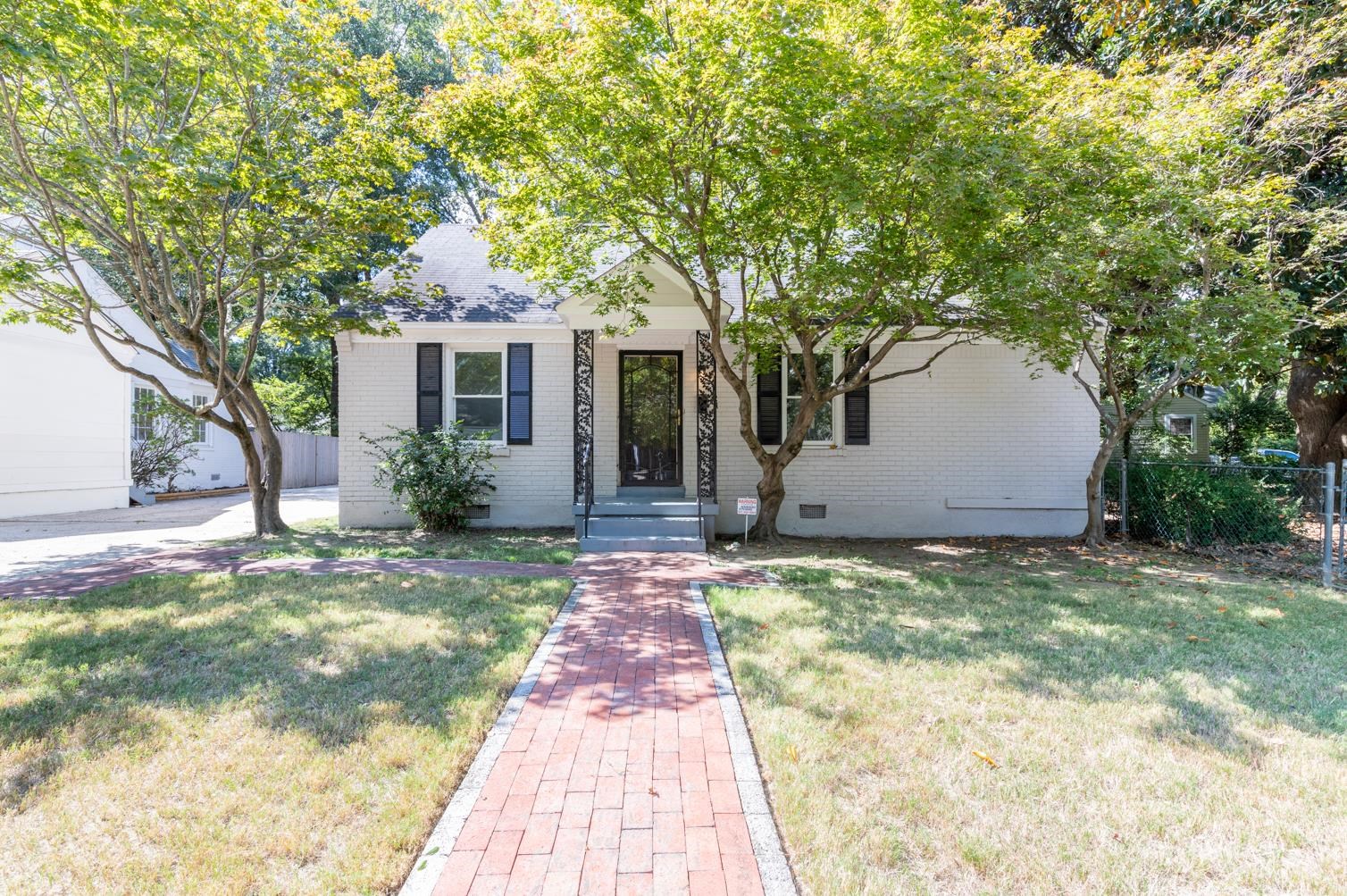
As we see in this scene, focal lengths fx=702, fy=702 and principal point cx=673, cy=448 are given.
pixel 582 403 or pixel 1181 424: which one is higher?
pixel 1181 424

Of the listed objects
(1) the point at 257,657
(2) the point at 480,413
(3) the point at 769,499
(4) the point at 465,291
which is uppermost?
(4) the point at 465,291

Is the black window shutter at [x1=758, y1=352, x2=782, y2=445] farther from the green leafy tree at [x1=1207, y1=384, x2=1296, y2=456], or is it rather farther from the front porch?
the green leafy tree at [x1=1207, y1=384, x2=1296, y2=456]

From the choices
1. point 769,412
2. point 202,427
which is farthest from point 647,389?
point 202,427

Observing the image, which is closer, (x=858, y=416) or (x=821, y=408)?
(x=821, y=408)

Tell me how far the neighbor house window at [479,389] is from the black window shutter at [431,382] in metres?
0.23

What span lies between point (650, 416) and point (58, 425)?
11.8 meters

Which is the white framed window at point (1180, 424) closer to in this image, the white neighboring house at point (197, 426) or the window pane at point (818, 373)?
the window pane at point (818, 373)

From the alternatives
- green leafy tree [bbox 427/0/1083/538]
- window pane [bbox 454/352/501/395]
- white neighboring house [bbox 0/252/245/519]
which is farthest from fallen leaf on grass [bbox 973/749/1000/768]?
white neighboring house [bbox 0/252/245/519]

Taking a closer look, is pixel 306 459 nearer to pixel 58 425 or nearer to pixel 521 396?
pixel 58 425

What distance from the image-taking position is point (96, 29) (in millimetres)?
7285

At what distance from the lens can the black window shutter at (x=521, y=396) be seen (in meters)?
11.7

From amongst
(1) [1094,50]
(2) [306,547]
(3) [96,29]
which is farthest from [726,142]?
(1) [1094,50]

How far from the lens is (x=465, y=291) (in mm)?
12422

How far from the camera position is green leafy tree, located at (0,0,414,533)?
24.9 ft
